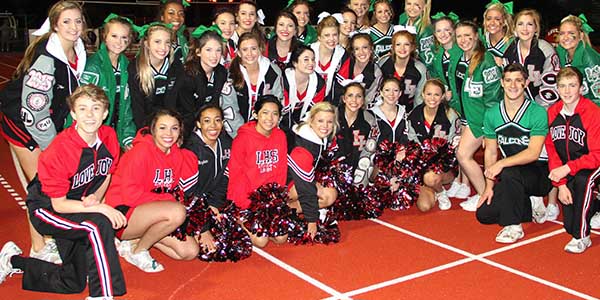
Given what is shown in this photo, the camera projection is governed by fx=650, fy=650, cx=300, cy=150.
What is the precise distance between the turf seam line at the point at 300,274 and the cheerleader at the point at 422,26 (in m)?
2.98

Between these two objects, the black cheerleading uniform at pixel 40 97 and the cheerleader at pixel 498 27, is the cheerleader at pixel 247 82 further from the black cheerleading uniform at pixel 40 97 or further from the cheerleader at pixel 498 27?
the cheerleader at pixel 498 27

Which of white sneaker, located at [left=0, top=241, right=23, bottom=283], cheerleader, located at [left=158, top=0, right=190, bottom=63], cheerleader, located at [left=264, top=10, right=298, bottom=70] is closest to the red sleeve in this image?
cheerleader, located at [left=264, top=10, right=298, bottom=70]

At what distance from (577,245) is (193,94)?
309 cm

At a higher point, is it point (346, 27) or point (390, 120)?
point (346, 27)

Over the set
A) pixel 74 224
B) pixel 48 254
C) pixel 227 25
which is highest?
pixel 227 25

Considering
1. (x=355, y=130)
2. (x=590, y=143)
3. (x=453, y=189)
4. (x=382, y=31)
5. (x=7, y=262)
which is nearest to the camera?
(x=7, y=262)

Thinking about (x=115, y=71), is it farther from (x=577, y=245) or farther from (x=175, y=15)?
(x=577, y=245)

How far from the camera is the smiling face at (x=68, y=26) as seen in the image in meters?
4.34

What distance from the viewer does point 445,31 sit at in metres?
6.07

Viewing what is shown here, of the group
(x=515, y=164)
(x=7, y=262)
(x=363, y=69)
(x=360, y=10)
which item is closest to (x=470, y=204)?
(x=515, y=164)

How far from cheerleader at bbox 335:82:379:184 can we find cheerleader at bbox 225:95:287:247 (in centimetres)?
76

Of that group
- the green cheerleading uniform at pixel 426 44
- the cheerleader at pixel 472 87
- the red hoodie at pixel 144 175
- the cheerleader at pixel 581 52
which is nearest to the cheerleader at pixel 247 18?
the green cheerleading uniform at pixel 426 44

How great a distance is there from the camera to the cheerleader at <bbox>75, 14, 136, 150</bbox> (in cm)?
476

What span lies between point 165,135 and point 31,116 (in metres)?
0.86
